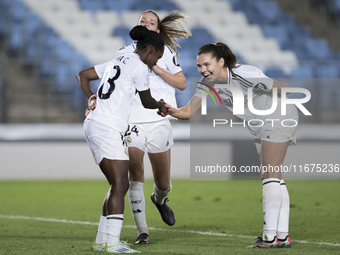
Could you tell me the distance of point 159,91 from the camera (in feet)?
16.8

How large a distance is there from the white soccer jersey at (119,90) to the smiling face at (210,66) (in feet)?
1.67

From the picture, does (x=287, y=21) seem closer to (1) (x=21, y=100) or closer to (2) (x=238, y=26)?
(2) (x=238, y=26)

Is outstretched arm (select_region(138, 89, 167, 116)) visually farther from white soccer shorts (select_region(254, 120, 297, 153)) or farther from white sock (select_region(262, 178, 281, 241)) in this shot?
white sock (select_region(262, 178, 281, 241))

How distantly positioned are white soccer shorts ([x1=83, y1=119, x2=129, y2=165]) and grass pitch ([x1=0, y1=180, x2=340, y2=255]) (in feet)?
2.47

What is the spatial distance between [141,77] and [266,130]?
108 centimetres

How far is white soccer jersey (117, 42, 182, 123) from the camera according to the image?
4.99m

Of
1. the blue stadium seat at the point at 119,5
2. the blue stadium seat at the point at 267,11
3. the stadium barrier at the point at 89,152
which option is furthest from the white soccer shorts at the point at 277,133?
the blue stadium seat at the point at 267,11

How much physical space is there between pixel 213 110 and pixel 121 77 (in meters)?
7.04

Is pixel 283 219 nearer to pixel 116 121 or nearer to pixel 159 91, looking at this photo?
pixel 116 121

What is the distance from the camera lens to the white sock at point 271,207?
4297 mm

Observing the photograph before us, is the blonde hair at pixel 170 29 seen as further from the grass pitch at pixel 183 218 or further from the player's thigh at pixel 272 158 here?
the grass pitch at pixel 183 218

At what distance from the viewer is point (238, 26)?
14.5m

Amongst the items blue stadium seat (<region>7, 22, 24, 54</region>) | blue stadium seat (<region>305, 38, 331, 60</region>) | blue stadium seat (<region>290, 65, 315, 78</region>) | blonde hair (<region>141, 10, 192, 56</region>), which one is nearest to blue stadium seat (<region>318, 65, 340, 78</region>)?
blue stadium seat (<region>290, 65, 315, 78</region>)

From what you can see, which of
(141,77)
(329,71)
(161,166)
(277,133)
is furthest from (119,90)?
(329,71)
